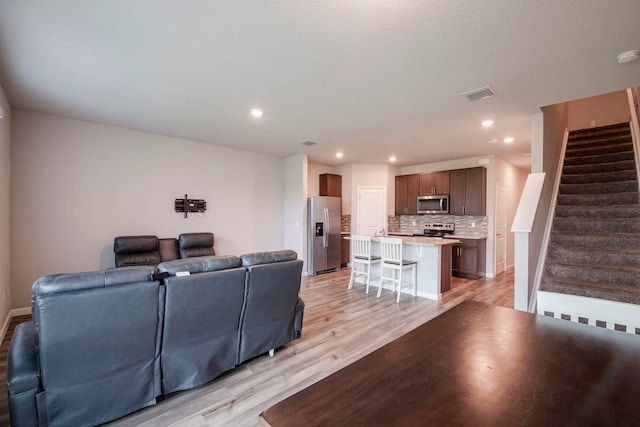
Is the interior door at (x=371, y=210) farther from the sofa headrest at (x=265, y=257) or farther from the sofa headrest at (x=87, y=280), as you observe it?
the sofa headrest at (x=87, y=280)

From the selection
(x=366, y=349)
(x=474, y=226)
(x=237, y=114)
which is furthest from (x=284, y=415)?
(x=474, y=226)

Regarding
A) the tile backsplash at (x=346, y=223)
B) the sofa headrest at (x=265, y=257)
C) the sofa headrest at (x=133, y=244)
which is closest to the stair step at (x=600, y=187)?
the tile backsplash at (x=346, y=223)

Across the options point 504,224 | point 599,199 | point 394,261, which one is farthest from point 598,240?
point 504,224

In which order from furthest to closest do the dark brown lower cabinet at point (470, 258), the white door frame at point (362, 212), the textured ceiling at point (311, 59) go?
the white door frame at point (362, 212)
the dark brown lower cabinet at point (470, 258)
the textured ceiling at point (311, 59)

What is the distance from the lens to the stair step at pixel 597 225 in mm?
3533

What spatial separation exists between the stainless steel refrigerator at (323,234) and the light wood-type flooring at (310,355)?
1.21 metres

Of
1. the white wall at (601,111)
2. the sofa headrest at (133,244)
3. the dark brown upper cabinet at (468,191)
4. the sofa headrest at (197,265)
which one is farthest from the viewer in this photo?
the dark brown upper cabinet at (468,191)

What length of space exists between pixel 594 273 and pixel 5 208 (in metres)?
6.98

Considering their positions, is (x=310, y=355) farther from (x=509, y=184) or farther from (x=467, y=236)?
(x=509, y=184)

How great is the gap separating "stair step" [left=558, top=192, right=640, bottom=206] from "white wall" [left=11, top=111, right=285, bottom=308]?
5675 mm

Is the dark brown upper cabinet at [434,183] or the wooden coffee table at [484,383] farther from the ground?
the dark brown upper cabinet at [434,183]

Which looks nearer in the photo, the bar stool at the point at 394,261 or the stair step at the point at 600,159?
the stair step at the point at 600,159

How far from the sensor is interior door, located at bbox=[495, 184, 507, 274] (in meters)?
6.44

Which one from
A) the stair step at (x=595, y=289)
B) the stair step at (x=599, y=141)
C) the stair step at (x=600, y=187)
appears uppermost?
the stair step at (x=599, y=141)
